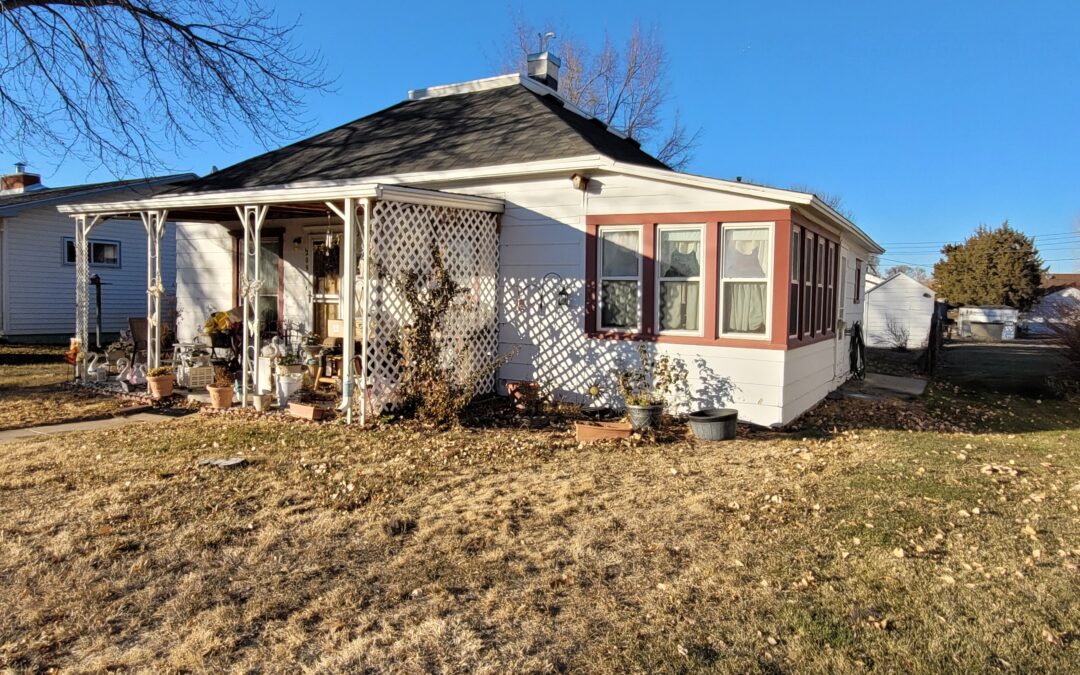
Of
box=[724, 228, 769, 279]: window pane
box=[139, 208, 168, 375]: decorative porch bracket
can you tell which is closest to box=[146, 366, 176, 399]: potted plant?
box=[139, 208, 168, 375]: decorative porch bracket

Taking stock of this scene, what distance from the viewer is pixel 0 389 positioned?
1043cm

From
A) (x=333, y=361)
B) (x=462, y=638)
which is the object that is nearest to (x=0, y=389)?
(x=333, y=361)

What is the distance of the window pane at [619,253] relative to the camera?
8695 millimetres

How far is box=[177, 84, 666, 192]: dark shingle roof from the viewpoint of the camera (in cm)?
976

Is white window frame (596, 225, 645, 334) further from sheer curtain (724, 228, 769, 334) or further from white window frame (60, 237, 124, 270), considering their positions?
white window frame (60, 237, 124, 270)

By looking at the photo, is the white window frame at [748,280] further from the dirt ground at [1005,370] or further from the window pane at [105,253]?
the window pane at [105,253]

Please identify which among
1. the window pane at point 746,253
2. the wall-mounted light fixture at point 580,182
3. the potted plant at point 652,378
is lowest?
the potted plant at point 652,378

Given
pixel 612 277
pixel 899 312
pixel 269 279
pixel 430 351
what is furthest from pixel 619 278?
pixel 899 312

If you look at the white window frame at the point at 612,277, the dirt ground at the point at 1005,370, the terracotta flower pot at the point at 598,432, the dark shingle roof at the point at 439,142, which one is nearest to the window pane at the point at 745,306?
the white window frame at the point at 612,277

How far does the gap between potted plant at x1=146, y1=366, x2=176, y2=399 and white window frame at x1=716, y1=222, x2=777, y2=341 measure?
7.01m

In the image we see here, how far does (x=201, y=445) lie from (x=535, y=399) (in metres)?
3.78

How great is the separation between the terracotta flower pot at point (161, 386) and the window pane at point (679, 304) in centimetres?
639

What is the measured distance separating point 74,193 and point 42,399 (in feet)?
36.2

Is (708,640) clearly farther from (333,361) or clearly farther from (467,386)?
(333,361)
